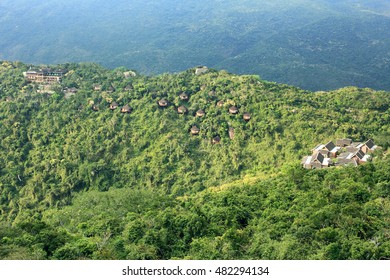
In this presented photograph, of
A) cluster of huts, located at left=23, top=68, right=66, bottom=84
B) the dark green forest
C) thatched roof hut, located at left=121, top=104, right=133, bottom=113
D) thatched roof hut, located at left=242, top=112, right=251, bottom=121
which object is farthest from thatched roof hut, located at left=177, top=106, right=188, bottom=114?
cluster of huts, located at left=23, top=68, right=66, bottom=84

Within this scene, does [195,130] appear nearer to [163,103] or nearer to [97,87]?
[163,103]

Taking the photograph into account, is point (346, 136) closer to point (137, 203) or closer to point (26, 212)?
point (137, 203)

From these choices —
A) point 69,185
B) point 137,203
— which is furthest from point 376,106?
point 69,185

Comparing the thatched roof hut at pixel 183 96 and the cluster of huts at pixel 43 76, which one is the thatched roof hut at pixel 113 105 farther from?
the cluster of huts at pixel 43 76

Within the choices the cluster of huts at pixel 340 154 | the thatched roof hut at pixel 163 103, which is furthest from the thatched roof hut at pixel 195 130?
the cluster of huts at pixel 340 154

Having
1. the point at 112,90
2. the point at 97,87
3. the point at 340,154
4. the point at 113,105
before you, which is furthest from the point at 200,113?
the point at 340,154

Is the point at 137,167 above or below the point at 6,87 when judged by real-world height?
below
